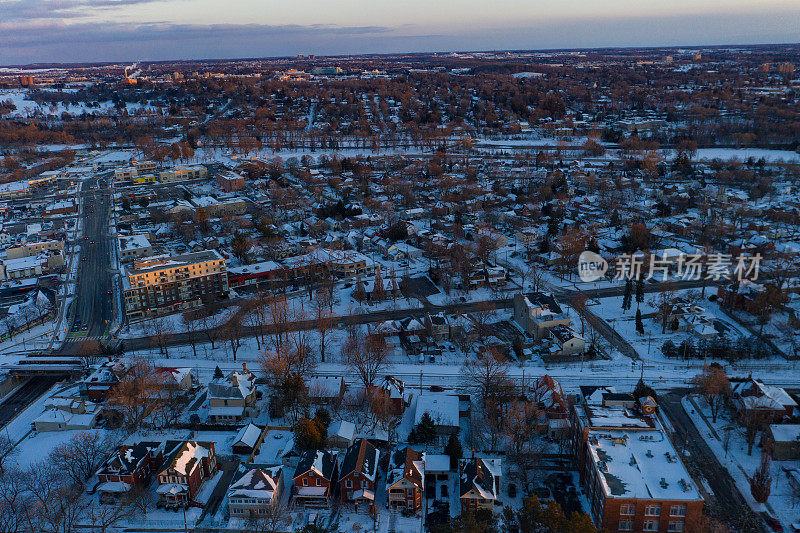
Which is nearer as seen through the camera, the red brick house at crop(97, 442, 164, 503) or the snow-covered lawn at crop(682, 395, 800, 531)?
the snow-covered lawn at crop(682, 395, 800, 531)

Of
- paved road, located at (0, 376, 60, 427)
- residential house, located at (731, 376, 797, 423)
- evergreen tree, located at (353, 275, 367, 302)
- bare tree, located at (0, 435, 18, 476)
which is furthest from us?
evergreen tree, located at (353, 275, 367, 302)

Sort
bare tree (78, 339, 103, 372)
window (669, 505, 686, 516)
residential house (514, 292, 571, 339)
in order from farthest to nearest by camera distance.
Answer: residential house (514, 292, 571, 339) < bare tree (78, 339, 103, 372) < window (669, 505, 686, 516)

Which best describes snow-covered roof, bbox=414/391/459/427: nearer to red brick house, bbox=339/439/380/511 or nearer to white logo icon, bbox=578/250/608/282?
red brick house, bbox=339/439/380/511

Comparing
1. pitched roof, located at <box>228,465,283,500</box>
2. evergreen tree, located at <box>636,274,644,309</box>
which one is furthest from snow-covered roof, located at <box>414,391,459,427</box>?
evergreen tree, located at <box>636,274,644,309</box>

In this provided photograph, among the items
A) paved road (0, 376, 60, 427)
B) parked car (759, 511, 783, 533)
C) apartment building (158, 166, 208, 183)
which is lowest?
paved road (0, 376, 60, 427)

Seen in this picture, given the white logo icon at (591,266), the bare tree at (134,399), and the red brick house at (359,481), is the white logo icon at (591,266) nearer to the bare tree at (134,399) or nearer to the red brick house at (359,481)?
the red brick house at (359,481)

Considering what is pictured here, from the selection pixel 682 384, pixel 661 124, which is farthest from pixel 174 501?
pixel 661 124

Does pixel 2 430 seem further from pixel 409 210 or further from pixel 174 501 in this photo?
pixel 409 210

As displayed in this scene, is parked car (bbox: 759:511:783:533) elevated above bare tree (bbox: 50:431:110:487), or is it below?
below
